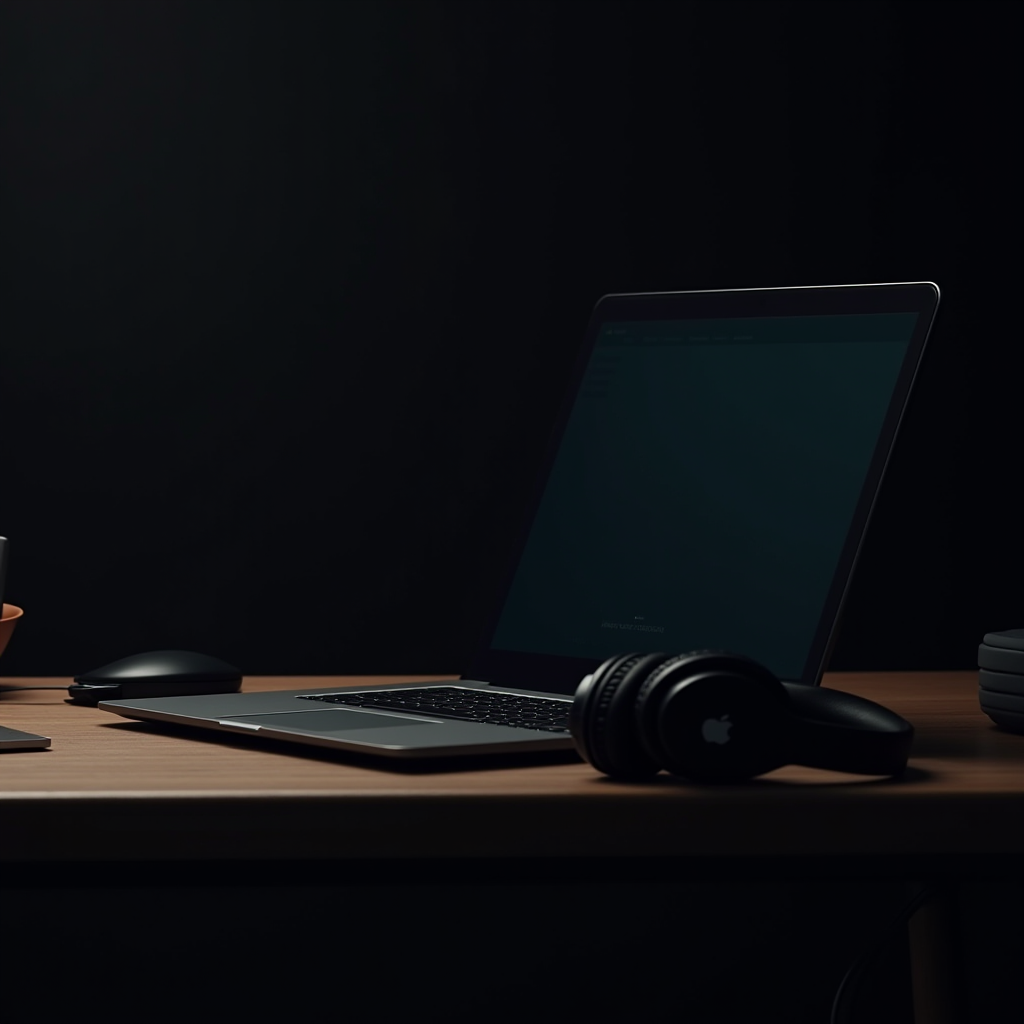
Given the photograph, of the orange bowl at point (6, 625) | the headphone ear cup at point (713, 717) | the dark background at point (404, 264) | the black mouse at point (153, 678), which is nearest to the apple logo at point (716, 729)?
the headphone ear cup at point (713, 717)

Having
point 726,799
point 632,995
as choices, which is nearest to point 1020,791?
point 726,799

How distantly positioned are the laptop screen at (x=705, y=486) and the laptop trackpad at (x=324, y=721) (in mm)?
213

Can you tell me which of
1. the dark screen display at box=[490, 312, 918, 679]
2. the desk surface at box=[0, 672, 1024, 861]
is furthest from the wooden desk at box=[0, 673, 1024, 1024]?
the dark screen display at box=[490, 312, 918, 679]

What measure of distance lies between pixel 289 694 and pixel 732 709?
0.45m

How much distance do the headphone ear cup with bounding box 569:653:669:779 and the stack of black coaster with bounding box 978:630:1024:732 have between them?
33cm

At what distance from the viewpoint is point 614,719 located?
2.39 feet

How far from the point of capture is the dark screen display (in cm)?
101

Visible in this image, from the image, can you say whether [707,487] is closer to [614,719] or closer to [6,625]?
[614,719]

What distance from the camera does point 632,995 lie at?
176 centimetres

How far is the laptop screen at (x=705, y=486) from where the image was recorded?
100 cm

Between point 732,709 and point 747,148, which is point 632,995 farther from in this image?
point 732,709

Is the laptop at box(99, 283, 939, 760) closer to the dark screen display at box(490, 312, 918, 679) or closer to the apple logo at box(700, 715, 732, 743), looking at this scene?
the dark screen display at box(490, 312, 918, 679)

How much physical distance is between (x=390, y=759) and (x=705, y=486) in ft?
1.21

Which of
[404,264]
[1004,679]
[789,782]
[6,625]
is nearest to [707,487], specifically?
[1004,679]
